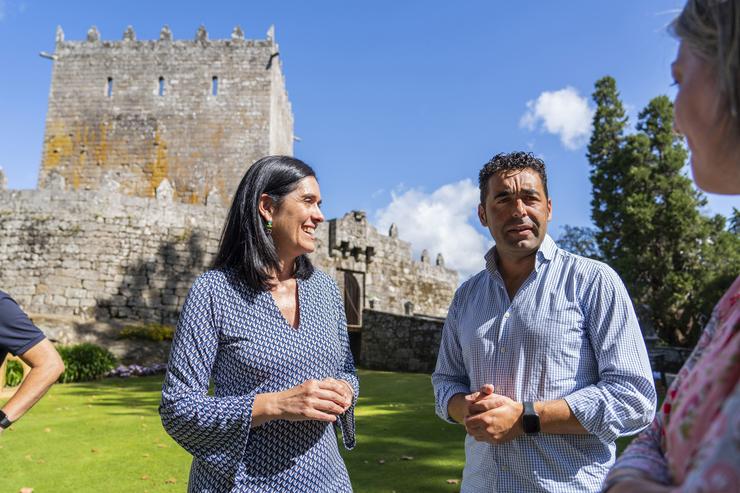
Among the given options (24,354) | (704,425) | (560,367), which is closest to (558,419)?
(560,367)

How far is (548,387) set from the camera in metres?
2.23

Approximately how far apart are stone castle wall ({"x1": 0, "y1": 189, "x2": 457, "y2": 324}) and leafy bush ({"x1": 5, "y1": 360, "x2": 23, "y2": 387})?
546 cm

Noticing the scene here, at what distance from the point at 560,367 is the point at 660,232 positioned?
2073 centimetres

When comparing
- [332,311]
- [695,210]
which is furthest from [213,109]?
[332,311]

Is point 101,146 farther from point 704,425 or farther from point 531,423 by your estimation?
point 704,425

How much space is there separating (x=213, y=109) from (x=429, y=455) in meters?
20.8

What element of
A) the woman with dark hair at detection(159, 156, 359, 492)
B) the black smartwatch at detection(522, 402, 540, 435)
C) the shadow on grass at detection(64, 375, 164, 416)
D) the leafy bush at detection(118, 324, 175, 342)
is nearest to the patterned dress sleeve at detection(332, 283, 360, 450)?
the woman with dark hair at detection(159, 156, 359, 492)

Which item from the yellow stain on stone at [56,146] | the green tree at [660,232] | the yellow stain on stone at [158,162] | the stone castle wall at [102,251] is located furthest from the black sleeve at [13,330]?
the yellow stain on stone at [56,146]

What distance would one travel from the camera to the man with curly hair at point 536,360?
210 cm

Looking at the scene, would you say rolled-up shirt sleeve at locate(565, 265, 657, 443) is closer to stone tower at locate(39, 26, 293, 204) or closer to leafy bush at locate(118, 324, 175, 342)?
leafy bush at locate(118, 324, 175, 342)

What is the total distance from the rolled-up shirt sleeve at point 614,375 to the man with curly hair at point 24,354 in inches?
99.3

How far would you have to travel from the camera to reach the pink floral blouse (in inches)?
28.3

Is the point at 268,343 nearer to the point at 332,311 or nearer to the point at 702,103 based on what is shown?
the point at 332,311

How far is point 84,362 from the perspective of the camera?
13297mm
